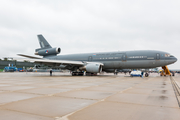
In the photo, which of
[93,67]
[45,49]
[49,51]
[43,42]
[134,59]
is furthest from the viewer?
[45,49]

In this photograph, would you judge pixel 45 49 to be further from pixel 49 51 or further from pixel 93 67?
pixel 93 67

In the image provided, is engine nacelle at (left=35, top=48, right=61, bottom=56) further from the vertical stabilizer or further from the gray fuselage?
the gray fuselage

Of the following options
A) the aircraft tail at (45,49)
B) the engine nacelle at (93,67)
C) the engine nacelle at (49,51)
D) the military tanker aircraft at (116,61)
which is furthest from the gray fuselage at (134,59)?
the aircraft tail at (45,49)

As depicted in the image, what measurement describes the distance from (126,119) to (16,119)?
2468mm

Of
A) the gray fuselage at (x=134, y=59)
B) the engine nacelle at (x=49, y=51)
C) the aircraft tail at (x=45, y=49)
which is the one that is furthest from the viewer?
the aircraft tail at (x=45, y=49)

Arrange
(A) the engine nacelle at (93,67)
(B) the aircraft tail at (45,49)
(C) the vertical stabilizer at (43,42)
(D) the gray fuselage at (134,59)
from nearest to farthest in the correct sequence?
(D) the gray fuselage at (134,59), (A) the engine nacelle at (93,67), (B) the aircraft tail at (45,49), (C) the vertical stabilizer at (43,42)

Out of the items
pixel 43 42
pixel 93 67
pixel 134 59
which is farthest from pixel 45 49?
pixel 134 59

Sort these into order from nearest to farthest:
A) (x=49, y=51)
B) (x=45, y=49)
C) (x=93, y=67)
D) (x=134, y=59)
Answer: (x=134, y=59) < (x=93, y=67) < (x=49, y=51) < (x=45, y=49)

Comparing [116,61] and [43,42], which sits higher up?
[43,42]

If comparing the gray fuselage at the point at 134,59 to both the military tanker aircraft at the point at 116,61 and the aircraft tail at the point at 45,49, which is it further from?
the aircraft tail at the point at 45,49

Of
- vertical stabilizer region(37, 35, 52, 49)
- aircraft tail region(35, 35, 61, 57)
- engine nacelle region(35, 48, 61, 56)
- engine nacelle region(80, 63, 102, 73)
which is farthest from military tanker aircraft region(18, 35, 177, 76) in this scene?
vertical stabilizer region(37, 35, 52, 49)

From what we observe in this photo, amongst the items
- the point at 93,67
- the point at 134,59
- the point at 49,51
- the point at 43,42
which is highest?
the point at 43,42

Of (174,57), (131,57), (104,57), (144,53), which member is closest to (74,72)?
(104,57)

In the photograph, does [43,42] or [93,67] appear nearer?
[93,67]
